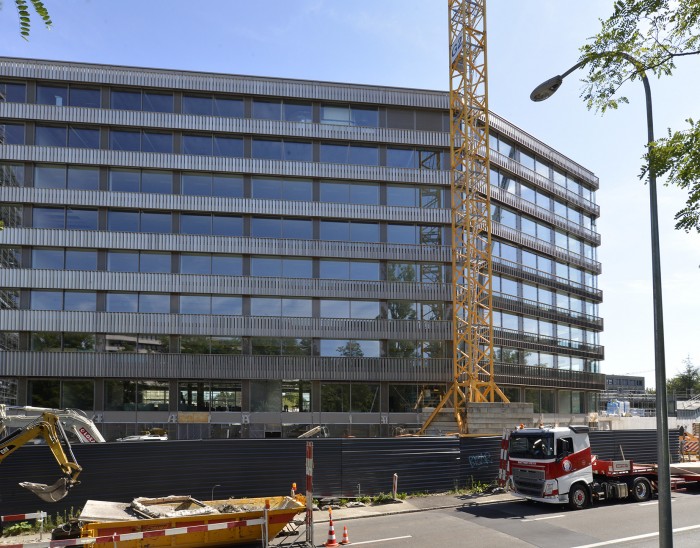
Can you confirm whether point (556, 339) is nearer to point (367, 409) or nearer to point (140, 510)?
point (367, 409)

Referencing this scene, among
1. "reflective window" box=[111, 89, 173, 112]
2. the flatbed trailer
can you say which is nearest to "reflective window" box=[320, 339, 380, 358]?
"reflective window" box=[111, 89, 173, 112]

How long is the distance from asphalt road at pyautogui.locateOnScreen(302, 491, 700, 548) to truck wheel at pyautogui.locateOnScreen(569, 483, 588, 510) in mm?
261

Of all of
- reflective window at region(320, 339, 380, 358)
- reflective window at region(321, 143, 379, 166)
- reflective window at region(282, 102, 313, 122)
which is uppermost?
reflective window at region(282, 102, 313, 122)

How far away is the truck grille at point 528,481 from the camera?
67.2ft

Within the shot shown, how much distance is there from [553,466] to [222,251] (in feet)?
80.6

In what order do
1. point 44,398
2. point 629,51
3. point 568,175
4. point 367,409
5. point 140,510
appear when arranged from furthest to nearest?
point 568,175 < point 367,409 < point 44,398 < point 140,510 < point 629,51

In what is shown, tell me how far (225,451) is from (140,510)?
5.08 meters

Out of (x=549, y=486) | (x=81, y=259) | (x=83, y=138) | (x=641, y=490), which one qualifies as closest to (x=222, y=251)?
(x=81, y=259)

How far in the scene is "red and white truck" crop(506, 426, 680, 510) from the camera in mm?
20328

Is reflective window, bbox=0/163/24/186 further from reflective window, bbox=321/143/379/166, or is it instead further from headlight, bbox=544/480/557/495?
headlight, bbox=544/480/557/495

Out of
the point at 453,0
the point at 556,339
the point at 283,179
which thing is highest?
the point at 453,0

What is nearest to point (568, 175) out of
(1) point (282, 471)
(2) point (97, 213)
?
Answer: (2) point (97, 213)

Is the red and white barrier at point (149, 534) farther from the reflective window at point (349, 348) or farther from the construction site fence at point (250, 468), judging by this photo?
the reflective window at point (349, 348)

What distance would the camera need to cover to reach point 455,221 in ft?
135
